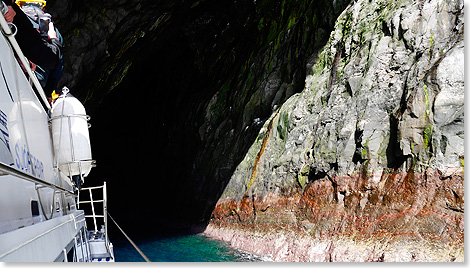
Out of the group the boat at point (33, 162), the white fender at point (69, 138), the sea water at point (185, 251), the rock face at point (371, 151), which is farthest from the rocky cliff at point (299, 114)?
the boat at point (33, 162)

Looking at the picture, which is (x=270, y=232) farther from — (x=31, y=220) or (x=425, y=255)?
(x=31, y=220)

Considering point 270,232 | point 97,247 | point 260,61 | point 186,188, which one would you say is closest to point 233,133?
point 260,61

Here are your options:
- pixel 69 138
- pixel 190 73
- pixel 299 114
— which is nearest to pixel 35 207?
pixel 69 138

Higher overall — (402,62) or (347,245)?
(402,62)

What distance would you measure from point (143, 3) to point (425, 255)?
37.8 feet

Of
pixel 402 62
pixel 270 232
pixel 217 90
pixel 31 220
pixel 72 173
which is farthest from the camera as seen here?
pixel 217 90

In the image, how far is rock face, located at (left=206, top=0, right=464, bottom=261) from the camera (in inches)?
298

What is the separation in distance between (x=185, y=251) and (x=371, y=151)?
6.59 m

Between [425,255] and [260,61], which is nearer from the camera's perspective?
[425,255]

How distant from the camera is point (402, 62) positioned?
9.42 meters

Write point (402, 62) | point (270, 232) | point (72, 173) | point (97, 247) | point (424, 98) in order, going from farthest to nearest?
point (270, 232)
point (402, 62)
point (424, 98)
point (97, 247)
point (72, 173)

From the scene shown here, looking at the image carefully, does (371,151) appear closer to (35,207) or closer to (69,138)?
(69,138)

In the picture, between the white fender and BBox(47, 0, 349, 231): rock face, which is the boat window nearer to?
the white fender

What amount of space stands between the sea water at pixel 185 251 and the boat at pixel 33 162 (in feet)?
16.5
